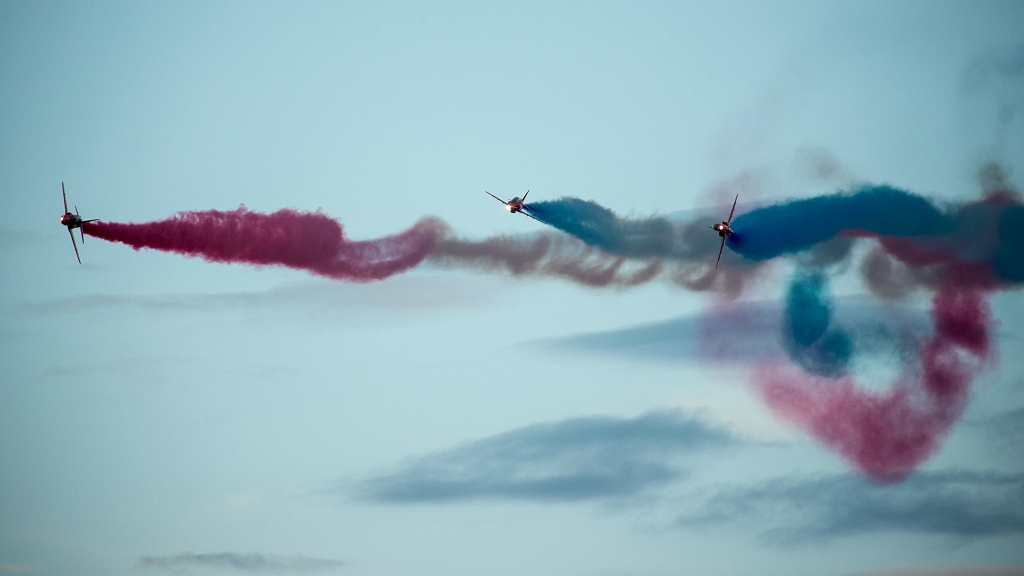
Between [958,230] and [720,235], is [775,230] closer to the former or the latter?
[720,235]

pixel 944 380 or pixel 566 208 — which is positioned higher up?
pixel 566 208

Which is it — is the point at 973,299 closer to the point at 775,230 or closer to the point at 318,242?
the point at 775,230

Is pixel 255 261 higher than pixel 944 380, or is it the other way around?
pixel 255 261

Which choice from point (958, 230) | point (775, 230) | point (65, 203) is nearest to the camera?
point (65, 203)

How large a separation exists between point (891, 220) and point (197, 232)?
63.1m

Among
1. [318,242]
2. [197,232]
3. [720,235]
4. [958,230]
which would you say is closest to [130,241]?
[197,232]

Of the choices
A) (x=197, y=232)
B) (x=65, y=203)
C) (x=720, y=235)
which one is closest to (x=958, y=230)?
(x=720, y=235)

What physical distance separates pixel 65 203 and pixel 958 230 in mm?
82631

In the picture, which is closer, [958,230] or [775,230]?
[775,230]

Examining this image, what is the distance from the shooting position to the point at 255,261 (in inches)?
4515

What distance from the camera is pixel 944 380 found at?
135m

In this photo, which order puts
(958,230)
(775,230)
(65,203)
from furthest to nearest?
(958,230) < (775,230) < (65,203)

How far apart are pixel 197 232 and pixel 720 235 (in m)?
45.0

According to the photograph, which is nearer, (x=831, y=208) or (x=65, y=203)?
(x=65, y=203)
